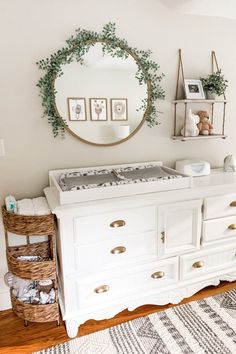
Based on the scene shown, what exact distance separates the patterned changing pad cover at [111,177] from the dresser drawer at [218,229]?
0.43m

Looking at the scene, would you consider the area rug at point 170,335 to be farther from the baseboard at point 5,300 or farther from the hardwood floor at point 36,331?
the baseboard at point 5,300

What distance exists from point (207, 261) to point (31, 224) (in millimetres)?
1286

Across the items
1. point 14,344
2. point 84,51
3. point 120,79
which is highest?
point 84,51

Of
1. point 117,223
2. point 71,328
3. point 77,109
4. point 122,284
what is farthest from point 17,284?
point 77,109

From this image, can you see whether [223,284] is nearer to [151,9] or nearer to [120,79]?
[120,79]

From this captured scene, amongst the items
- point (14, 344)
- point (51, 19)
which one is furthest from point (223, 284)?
point (51, 19)

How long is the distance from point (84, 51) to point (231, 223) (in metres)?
1.61

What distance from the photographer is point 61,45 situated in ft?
6.06

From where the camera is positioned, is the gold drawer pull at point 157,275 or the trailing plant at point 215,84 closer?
the gold drawer pull at point 157,275

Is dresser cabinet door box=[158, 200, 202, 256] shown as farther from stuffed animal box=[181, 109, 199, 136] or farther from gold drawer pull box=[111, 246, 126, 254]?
stuffed animal box=[181, 109, 199, 136]

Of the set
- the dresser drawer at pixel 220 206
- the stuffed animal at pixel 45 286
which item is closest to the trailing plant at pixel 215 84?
the dresser drawer at pixel 220 206

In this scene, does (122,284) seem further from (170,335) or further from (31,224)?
(31,224)

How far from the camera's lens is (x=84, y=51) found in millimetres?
1886

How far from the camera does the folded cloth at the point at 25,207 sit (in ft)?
5.34
